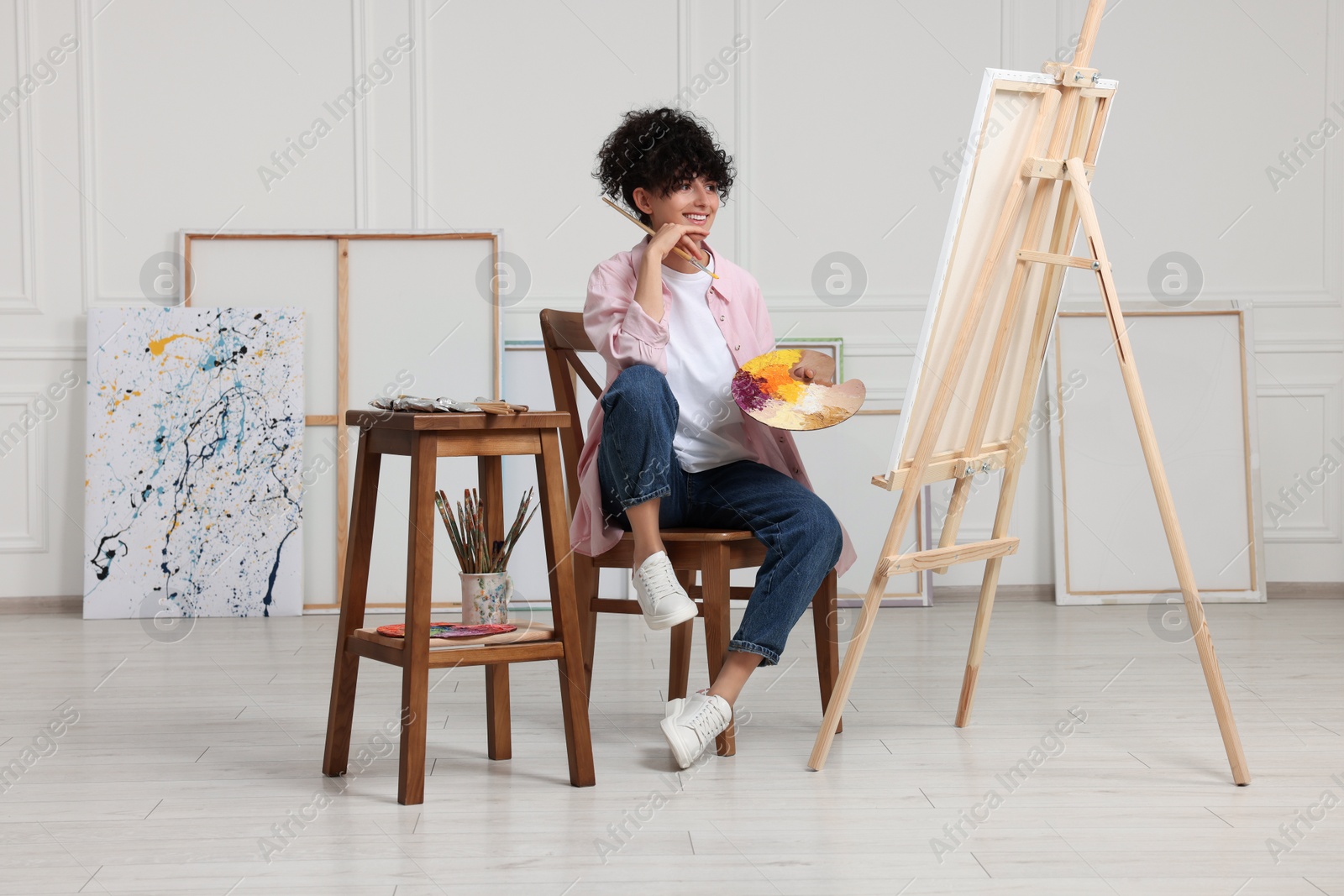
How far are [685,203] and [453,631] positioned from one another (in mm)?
906

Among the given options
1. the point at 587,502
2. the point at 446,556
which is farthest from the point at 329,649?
the point at 587,502

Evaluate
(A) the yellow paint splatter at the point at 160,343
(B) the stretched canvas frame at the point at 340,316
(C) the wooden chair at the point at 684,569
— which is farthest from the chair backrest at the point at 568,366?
(A) the yellow paint splatter at the point at 160,343

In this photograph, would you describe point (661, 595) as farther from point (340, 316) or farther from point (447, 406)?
point (340, 316)

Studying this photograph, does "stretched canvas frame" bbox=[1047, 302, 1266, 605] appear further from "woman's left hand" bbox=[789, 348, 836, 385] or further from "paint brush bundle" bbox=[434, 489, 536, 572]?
"paint brush bundle" bbox=[434, 489, 536, 572]

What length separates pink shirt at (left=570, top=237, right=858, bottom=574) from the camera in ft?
6.69

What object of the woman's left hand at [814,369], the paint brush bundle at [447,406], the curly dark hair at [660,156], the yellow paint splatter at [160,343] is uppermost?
the curly dark hair at [660,156]

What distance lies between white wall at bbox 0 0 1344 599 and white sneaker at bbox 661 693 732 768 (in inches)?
73.7

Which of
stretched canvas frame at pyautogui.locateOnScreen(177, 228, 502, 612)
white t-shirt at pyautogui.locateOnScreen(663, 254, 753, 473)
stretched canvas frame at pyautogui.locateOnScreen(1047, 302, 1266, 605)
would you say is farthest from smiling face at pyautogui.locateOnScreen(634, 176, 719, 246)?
stretched canvas frame at pyautogui.locateOnScreen(1047, 302, 1266, 605)

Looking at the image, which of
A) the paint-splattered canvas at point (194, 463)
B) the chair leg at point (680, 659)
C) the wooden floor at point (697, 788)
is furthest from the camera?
the paint-splattered canvas at point (194, 463)

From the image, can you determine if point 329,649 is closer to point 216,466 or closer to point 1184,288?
point 216,466

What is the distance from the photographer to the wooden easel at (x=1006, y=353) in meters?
1.80

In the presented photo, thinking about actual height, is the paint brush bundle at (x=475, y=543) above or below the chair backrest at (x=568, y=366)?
below

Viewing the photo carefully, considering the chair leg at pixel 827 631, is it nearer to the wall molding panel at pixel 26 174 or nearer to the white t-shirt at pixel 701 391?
the white t-shirt at pixel 701 391

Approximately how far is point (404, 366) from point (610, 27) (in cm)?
129
